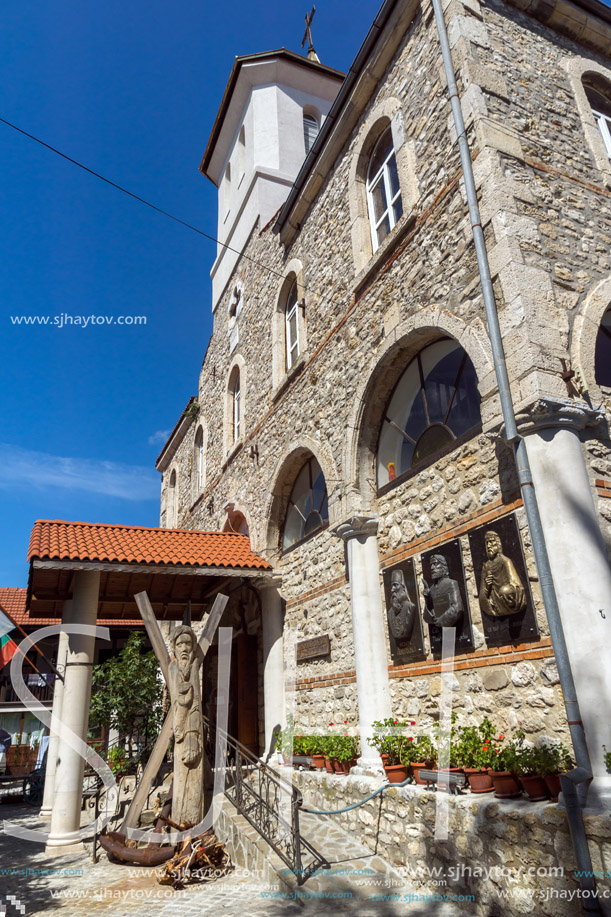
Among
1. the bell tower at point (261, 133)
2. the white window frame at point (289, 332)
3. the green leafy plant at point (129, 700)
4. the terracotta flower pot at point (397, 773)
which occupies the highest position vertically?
the bell tower at point (261, 133)

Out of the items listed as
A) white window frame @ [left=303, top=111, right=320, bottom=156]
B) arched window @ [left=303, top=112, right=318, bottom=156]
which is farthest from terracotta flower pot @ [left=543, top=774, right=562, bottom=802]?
white window frame @ [left=303, top=111, right=320, bottom=156]

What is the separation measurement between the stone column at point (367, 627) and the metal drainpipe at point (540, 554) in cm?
261

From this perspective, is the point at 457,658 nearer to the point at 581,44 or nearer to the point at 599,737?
the point at 599,737

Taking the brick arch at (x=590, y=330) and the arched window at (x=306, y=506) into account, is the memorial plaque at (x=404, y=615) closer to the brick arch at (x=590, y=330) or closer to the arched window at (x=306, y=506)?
the arched window at (x=306, y=506)

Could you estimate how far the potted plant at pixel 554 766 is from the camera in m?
3.84

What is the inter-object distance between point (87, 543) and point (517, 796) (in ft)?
20.3

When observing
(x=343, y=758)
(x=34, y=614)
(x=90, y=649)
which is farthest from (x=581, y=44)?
(x=34, y=614)

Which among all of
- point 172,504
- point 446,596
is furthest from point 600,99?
point 172,504

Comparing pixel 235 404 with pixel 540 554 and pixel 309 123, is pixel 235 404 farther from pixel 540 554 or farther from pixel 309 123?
pixel 540 554

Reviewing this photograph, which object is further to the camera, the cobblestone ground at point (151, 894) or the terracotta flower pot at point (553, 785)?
the cobblestone ground at point (151, 894)

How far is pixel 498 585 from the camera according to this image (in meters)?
4.69

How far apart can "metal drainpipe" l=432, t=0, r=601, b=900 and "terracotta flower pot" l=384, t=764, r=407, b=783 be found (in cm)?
199

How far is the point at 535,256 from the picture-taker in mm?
5188

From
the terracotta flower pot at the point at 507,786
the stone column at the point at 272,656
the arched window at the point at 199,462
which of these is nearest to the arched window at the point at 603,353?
the terracotta flower pot at the point at 507,786
